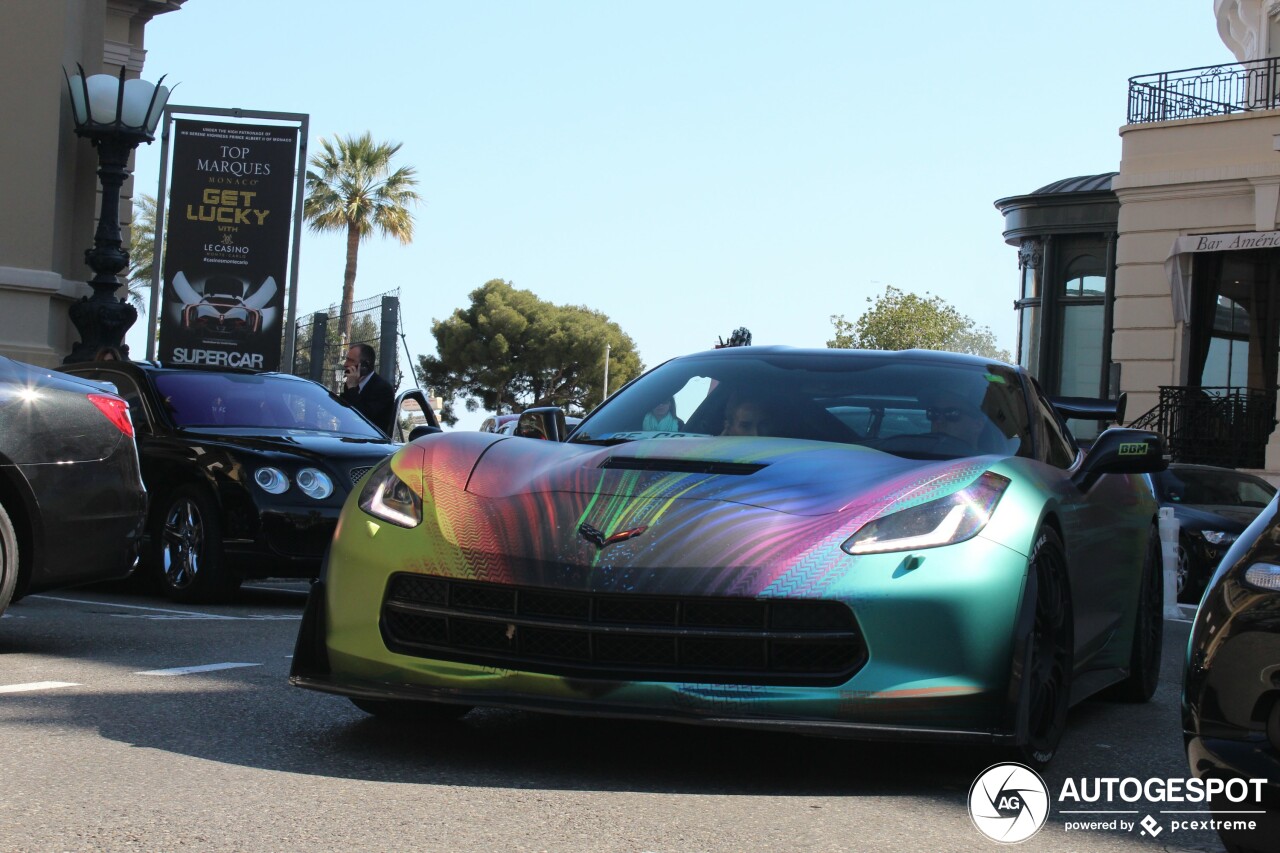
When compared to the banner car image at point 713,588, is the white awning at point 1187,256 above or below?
above

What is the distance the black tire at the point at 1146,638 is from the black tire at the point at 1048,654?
1662 millimetres

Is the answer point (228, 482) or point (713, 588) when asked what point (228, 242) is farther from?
point (713, 588)

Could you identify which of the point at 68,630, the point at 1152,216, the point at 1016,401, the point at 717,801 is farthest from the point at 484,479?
the point at 1152,216

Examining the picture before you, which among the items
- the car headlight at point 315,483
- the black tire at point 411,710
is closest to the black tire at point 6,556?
the black tire at point 411,710

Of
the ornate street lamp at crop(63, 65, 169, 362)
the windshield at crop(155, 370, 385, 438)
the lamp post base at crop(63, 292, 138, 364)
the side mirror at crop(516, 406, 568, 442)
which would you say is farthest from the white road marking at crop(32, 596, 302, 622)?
the ornate street lamp at crop(63, 65, 169, 362)

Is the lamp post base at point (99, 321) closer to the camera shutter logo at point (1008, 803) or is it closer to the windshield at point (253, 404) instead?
the windshield at point (253, 404)

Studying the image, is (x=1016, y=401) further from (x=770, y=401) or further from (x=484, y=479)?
(x=484, y=479)

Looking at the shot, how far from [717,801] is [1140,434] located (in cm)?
234

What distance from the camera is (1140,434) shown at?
5691mm

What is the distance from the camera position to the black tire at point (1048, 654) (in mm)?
4527

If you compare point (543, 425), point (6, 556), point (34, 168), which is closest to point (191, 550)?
point (6, 556)

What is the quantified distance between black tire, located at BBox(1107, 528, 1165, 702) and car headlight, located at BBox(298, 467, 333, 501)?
480 cm

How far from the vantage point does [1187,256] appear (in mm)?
25031

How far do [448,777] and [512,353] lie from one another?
3005 inches
